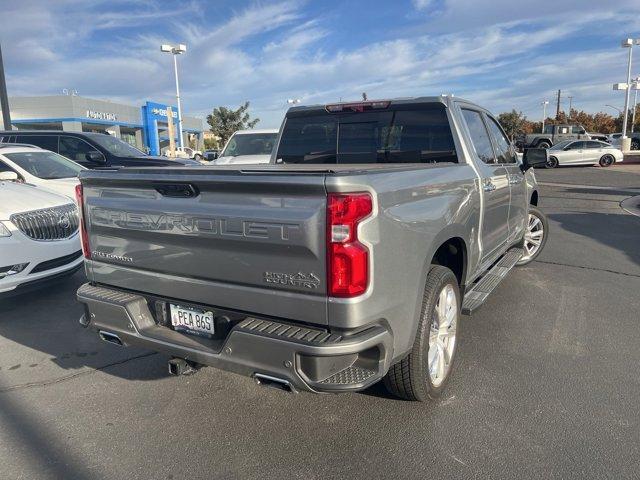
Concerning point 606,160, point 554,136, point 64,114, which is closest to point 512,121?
point 554,136

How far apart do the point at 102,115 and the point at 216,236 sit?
46.7 m

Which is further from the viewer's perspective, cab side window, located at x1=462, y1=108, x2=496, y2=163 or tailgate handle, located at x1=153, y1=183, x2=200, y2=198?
cab side window, located at x1=462, y1=108, x2=496, y2=163

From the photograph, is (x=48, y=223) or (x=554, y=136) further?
(x=554, y=136)

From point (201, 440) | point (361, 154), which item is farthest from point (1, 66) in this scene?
point (201, 440)

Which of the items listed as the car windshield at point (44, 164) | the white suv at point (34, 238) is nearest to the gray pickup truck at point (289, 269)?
the white suv at point (34, 238)

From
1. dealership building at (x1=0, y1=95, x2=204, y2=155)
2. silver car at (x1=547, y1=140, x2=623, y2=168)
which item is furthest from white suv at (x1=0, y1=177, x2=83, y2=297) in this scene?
dealership building at (x1=0, y1=95, x2=204, y2=155)

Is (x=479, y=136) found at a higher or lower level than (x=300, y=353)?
higher

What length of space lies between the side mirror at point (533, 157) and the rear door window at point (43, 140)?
32.6ft

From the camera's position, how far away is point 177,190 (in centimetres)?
265

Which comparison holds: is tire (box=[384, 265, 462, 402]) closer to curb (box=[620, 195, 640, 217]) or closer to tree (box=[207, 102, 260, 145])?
curb (box=[620, 195, 640, 217])

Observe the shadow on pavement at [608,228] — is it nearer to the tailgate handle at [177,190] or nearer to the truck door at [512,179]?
the truck door at [512,179]

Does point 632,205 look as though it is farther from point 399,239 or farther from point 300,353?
point 300,353

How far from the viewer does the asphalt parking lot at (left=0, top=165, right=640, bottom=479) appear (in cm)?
262

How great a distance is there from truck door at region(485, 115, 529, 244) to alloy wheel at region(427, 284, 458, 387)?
83.6 inches
